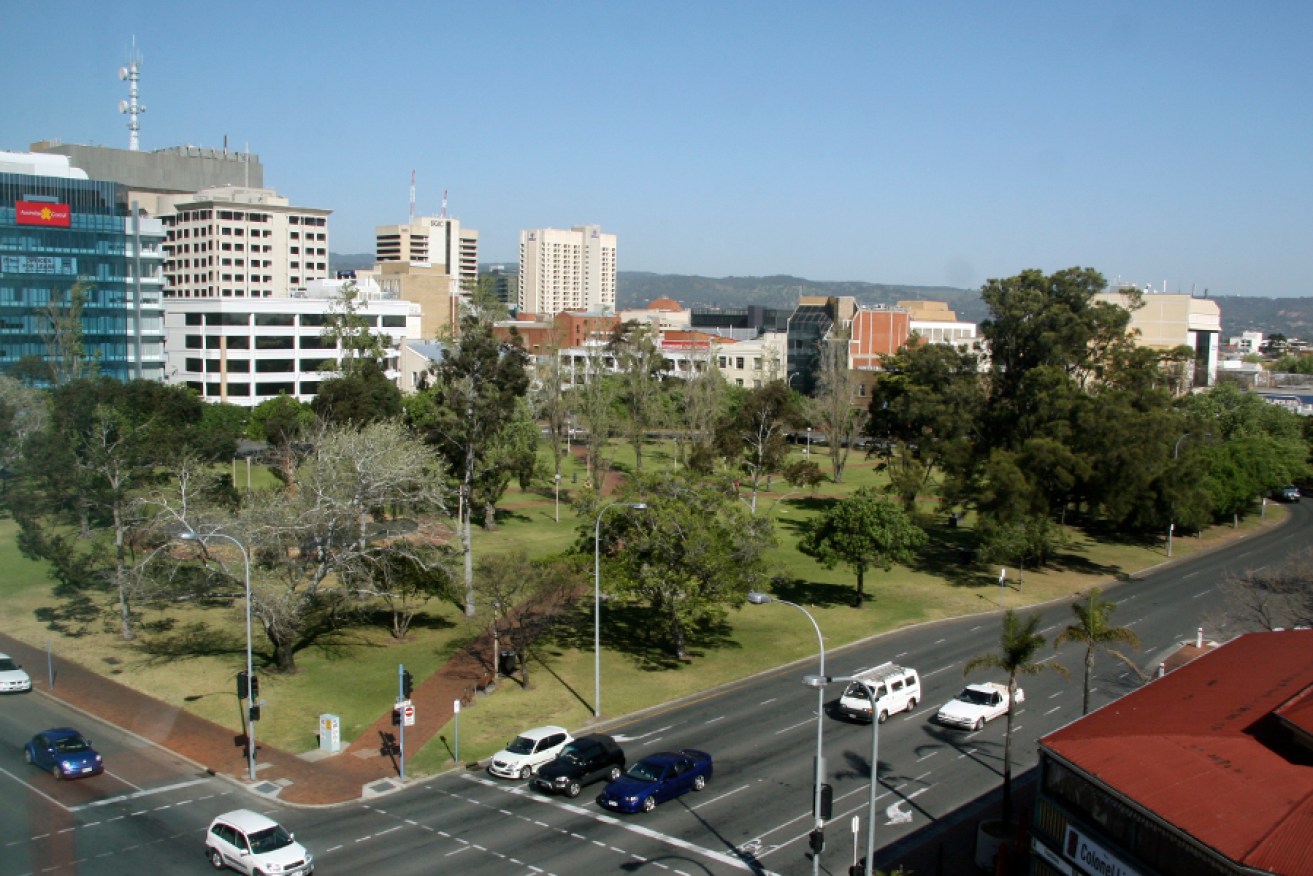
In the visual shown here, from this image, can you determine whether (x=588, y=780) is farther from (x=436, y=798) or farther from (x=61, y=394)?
(x=61, y=394)

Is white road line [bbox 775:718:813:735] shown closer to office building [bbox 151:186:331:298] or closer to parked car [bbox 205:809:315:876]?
parked car [bbox 205:809:315:876]

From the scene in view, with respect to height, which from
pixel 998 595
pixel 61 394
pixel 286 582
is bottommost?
pixel 998 595

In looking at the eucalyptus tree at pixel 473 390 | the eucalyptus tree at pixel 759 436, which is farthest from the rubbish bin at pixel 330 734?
the eucalyptus tree at pixel 759 436

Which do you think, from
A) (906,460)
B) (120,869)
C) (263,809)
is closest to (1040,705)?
(263,809)

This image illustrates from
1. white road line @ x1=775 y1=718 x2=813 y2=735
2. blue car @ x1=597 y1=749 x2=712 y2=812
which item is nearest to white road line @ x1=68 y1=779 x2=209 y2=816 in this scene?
blue car @ x1=597 y1=749 x2=712 y2=812

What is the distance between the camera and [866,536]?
1764 inches

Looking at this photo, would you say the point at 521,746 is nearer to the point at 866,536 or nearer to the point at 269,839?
the point at 269,839

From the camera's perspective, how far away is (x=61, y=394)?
53906 millimetres

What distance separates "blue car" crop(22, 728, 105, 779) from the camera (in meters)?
26.6

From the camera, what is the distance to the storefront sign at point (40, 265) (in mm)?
79875

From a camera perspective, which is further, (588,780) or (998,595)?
(998,595)

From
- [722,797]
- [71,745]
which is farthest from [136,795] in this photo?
[722,797]

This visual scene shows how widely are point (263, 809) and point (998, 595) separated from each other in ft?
113

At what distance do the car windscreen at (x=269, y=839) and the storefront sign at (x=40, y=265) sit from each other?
237 feet
